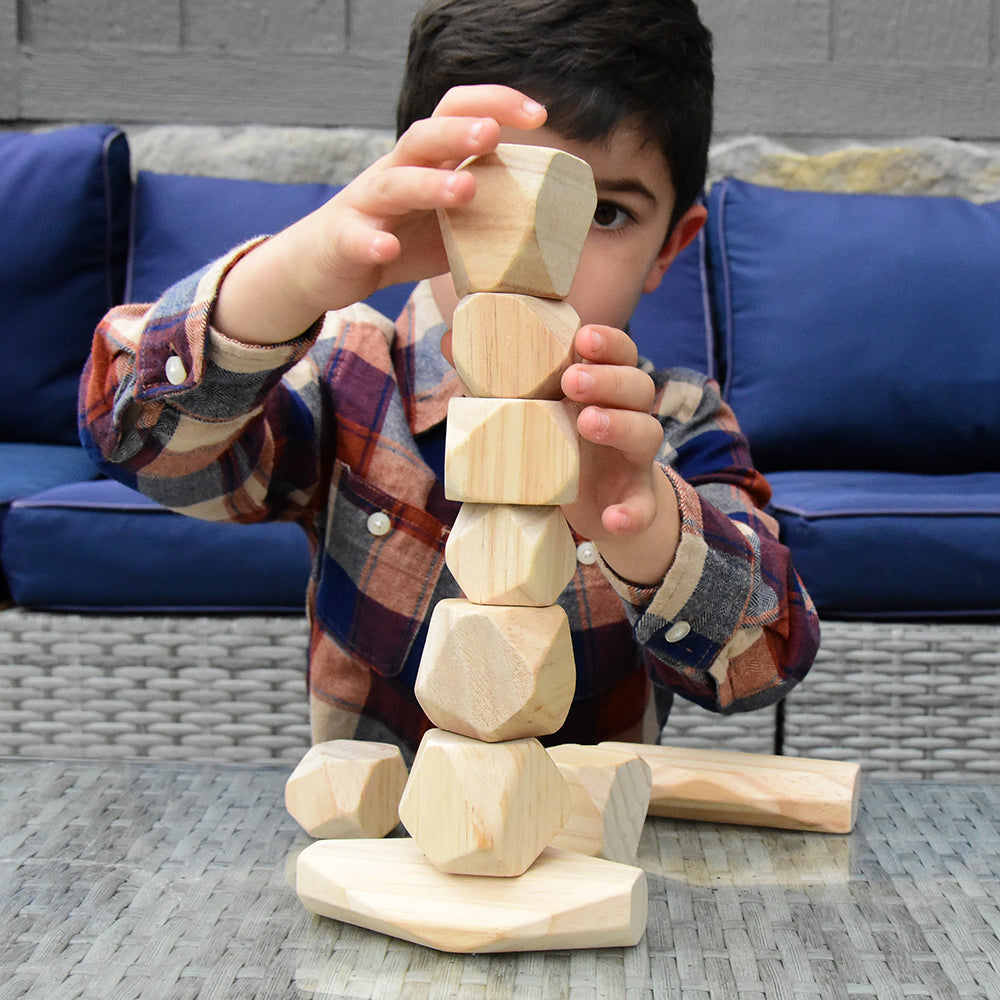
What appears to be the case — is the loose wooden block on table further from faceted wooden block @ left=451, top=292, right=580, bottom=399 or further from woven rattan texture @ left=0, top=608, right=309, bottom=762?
woven rattan texture @ left=0, top=608, right=309, bottom=762

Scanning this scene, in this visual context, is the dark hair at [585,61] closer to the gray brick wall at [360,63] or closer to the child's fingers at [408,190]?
the child's fingers at [408,190]

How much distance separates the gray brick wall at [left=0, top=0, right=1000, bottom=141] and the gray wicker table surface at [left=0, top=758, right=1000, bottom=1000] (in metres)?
1.90

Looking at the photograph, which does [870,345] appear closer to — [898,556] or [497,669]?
[898,556]

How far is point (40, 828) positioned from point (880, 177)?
2.11 m

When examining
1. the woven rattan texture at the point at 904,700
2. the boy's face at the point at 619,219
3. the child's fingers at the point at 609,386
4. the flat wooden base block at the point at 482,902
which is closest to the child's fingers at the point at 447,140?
the child's fingers at the point at 609,386

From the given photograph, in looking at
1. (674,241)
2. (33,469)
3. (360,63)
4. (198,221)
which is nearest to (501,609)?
(674,241)

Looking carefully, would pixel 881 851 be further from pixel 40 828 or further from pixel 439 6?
pixel 439 6

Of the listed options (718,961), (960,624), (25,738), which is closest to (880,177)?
(960,624)

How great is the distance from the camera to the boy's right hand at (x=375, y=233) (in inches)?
18.9

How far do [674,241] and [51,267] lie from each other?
4.31 feet

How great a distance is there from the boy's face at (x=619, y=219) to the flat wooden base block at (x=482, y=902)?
442 millimetres

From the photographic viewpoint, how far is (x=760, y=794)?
1.96ft

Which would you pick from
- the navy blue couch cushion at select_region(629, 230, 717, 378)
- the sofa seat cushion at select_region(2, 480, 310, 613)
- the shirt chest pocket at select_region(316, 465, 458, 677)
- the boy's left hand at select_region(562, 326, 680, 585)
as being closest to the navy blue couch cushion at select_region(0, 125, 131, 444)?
the sofa seat cushion at select_region(2, 480, 310, 613)

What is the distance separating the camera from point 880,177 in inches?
86.0
